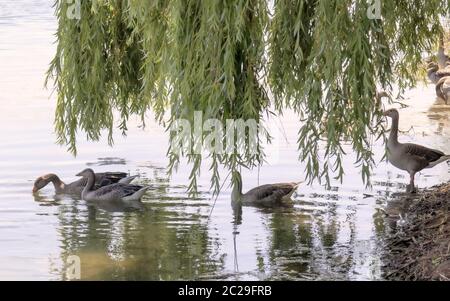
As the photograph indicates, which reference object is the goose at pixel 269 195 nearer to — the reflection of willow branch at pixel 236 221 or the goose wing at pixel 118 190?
the reflection of willow branch at pixel 236 221

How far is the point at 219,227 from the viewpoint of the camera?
11.3 meters

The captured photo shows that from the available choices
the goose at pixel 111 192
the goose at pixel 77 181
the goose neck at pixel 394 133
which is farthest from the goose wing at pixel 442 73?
the goose at pixel 111 192

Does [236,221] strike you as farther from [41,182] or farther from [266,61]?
[266,61]

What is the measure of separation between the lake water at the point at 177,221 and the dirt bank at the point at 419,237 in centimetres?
17

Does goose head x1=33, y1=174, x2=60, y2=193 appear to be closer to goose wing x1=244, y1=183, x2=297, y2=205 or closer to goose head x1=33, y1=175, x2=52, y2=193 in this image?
goose head x1=33, y1=175, x2=52, y2=193

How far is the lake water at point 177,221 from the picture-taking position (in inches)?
381

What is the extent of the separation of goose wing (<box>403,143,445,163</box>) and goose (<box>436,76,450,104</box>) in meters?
6.85

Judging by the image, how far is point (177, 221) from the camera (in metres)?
11.5

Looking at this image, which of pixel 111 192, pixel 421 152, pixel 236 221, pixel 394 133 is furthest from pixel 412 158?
pixel 111 192

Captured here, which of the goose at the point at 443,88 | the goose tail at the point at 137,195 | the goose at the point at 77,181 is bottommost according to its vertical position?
the goose tail at the point at 137,195

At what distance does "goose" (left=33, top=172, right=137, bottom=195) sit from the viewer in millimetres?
13180

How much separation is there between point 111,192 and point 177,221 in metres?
1.89
